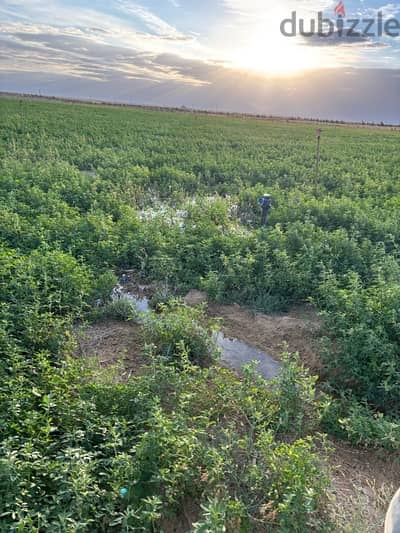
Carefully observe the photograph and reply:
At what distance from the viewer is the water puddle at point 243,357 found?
4809 millimetres

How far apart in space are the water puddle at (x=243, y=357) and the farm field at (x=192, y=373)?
0.18 metres

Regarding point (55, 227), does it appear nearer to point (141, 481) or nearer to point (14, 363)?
point (14, 363)

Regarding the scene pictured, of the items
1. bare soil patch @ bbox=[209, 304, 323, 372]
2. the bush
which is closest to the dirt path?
bare soil patch @ bbox=[209, 304, 323, 372]

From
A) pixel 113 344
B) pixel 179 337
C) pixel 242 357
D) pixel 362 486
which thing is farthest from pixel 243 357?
pixel 362 486

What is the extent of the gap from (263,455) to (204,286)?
3.19m

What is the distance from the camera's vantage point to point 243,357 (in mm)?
5023

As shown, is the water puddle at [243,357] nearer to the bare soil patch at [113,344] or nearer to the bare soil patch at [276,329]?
the bare soil patch at [276,329]

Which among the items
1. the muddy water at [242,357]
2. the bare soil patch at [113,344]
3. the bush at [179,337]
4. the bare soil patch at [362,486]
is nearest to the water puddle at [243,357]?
the muddy water at [242,357]

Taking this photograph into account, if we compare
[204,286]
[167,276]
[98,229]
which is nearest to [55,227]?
[98,229]

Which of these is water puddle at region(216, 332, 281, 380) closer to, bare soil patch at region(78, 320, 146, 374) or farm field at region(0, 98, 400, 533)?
farm field at region(0, 98, 400, 533)

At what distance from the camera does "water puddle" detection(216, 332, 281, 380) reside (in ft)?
15.8

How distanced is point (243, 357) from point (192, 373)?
2.67ft

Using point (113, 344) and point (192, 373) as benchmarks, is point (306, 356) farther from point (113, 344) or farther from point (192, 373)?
point (113, 344)

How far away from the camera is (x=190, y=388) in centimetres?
395
